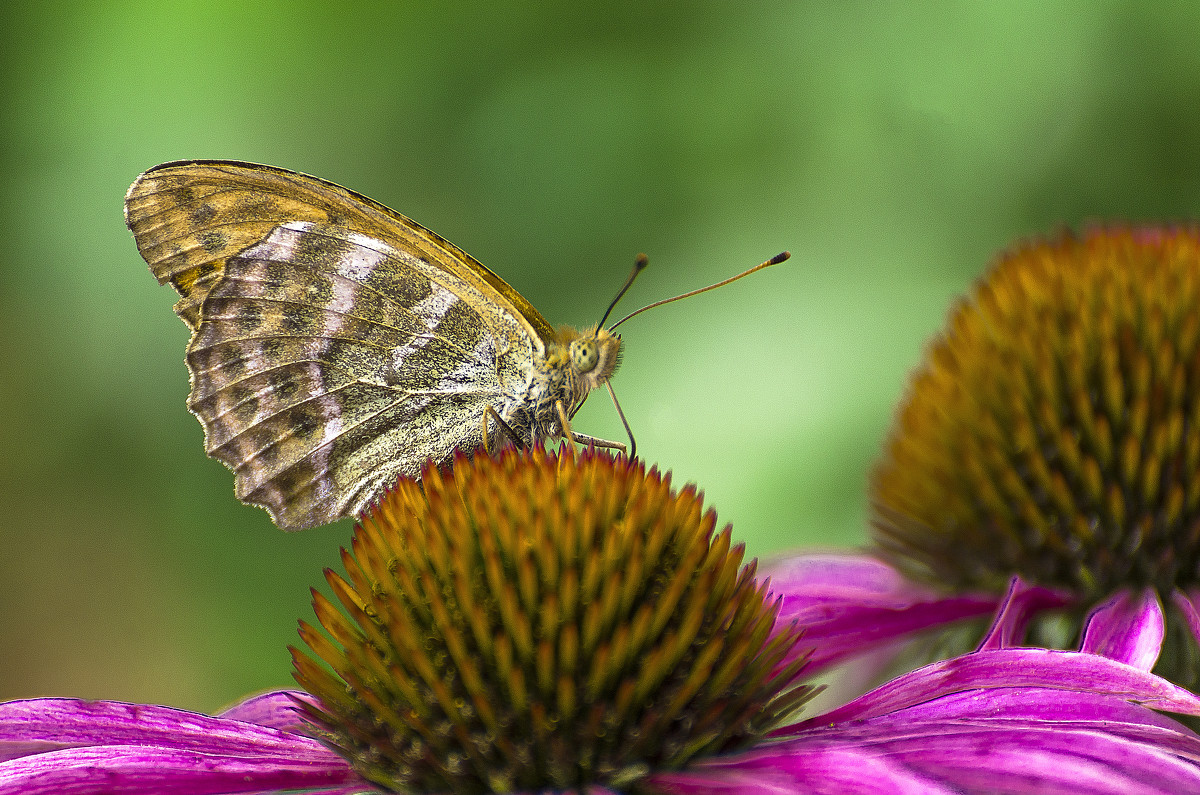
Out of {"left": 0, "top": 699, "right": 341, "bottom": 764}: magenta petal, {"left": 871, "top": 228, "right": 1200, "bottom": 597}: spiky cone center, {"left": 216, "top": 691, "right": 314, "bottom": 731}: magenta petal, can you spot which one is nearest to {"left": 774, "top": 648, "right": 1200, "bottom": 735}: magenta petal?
{"left": 871, "top": 228, "right": 1200, "bottom": 597}: spiky cone center

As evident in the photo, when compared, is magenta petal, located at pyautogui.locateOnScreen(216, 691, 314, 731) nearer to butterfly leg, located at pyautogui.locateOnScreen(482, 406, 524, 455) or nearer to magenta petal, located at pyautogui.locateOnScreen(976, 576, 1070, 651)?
butterfly leg, located at pyautogui.locateOnScreen(482, 406, 524, 455)

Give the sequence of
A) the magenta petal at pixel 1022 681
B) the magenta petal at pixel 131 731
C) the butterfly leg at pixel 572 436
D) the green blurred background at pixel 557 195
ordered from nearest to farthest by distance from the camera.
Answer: the magenta petal at pixel 1022 681, the magenta petal at pixel 131 731, the butterfly leg at pixel 572 436, the green blurred background at pixel 557 195

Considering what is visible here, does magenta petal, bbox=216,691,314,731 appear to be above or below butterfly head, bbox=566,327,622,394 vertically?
below

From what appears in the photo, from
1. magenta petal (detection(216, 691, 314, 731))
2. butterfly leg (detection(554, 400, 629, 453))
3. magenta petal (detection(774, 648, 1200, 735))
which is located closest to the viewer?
magenta petal (detection(774, 648, 1200, 735))

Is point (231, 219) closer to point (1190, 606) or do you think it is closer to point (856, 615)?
point (856, 615)

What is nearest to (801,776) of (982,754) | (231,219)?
(982,754)

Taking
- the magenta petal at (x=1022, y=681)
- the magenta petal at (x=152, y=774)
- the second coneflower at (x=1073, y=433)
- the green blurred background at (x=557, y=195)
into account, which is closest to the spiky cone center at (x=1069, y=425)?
the second coneflower at (x=1073, y=433)

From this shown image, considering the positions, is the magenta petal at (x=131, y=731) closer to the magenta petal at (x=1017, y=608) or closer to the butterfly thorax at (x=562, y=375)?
the butterfly thorax at (x=562, y=375)
